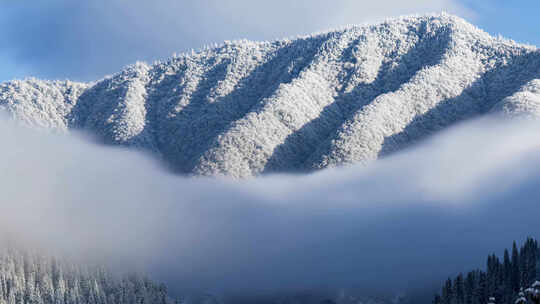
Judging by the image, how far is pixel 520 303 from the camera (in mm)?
67812

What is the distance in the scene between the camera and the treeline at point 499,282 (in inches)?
6250

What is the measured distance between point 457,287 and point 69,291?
101 meters

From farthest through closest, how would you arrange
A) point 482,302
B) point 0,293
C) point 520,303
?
point 0,293
point 482,302
point 520,303

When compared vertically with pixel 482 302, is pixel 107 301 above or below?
above

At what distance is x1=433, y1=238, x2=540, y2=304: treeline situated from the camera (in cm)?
15875

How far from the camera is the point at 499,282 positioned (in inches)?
6348

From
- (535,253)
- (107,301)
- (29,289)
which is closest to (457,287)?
(535,253)

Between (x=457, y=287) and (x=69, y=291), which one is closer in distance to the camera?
(x=457, y=287)

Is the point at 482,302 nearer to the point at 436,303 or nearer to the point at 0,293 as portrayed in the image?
the point at 436,303

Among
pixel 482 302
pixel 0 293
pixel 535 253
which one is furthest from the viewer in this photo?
pixel 0 293

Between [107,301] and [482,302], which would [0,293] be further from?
[482,302]

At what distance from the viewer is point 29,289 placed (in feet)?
638

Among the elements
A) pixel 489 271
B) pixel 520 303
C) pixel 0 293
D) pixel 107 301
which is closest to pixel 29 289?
pixel 0 293

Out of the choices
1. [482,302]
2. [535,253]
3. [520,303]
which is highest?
[535,253]
